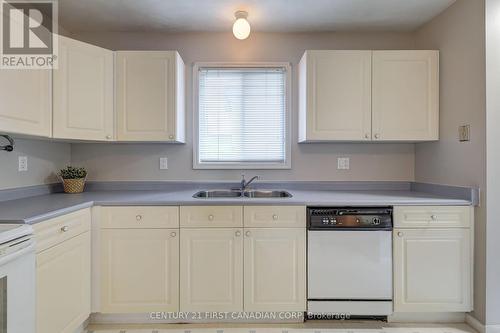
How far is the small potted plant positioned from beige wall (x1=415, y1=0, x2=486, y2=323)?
3.01m

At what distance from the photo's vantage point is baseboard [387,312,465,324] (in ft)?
6.75

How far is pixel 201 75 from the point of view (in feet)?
8.59

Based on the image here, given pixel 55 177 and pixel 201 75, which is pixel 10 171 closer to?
pixel 55 177

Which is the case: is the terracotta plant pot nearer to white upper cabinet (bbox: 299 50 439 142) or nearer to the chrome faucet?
the chrome faucet

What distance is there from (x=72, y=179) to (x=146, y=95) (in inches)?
37.7

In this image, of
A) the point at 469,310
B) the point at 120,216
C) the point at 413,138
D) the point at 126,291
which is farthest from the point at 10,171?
the point at 469,310

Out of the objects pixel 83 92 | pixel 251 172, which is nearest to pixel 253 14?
pixel 251 172

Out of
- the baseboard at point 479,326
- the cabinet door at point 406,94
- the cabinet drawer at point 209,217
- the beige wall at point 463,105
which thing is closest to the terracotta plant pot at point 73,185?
the cabinet drawer at point 209,217

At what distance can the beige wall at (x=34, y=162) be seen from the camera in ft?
6.37

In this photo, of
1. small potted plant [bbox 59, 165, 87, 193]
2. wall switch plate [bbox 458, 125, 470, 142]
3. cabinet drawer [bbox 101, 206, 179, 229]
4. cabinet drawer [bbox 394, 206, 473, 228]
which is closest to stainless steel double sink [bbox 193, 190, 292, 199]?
cabinet drawer [bbox 101, 206, 179, 229]

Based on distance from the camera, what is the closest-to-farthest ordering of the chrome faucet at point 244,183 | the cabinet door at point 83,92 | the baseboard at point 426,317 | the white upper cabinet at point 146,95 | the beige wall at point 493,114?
1. the beige wall at point 493,114
2. the cabinet door at point 83,92
3. the baseboard at point 426,317
4. the white upper cabinet at point 146,95
5. the chrome faucet at point 244,183

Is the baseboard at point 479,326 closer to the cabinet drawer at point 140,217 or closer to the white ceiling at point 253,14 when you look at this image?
the cabinet drawer at point 140,217

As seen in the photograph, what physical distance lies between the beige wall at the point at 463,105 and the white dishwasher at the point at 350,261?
60 centimetres

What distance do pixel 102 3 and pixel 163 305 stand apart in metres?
2.28
